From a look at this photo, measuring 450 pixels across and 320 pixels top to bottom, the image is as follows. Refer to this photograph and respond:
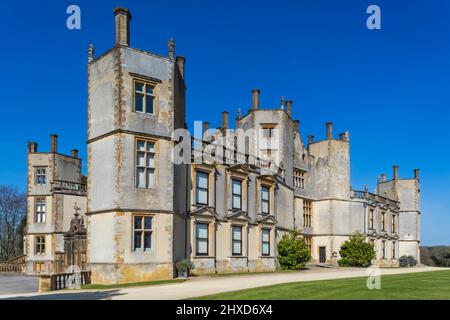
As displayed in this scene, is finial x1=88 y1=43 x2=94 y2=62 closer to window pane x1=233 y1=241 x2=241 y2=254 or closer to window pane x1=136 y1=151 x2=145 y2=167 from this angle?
window pane x1=136 y1=151 x2=145 y2=167

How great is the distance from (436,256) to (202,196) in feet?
166

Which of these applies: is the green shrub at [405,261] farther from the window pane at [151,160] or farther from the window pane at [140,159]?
the window pane at [140,159]

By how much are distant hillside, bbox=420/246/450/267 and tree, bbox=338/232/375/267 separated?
28951mm

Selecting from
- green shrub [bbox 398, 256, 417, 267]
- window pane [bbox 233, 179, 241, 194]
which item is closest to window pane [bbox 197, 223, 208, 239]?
window pane [bbox 233, 179, 241, 194]

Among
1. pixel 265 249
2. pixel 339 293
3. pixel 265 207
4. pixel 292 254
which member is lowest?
pixel 292 254

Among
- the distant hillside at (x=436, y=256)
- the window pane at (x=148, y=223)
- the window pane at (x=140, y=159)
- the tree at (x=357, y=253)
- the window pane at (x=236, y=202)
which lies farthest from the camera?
the distant hillside at (x=436, y=256)

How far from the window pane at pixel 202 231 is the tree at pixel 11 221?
4621 cm

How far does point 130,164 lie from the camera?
23.2 m

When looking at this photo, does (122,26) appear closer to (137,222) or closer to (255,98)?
(137,222)

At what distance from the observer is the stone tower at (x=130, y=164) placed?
74.9 ft

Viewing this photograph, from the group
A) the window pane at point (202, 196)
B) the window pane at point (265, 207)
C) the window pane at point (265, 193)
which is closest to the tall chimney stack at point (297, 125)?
the window pane at point (265, 193)

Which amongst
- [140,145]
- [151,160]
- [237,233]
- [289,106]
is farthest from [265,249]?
[289,106]

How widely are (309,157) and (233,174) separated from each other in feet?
54.1
